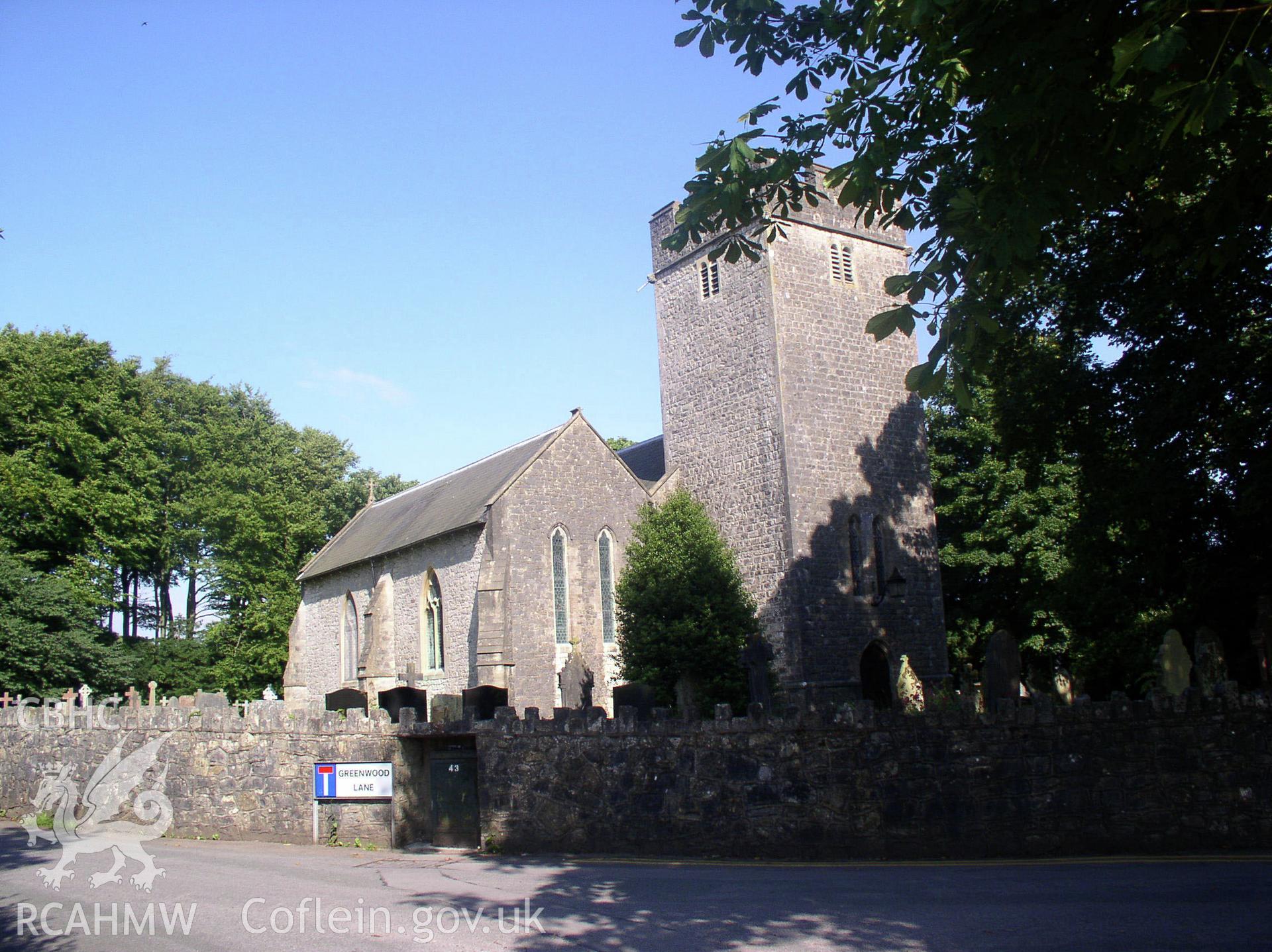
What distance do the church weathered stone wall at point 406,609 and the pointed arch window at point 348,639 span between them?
0.58 feet

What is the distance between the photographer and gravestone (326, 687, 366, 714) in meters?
18.6

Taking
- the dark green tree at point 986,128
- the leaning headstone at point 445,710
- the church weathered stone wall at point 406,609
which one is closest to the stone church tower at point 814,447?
the church weathered stone wall at point 406,609

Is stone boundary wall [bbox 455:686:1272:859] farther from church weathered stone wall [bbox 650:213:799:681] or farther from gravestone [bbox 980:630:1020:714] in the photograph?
church weathered stone wall [bbox 650:213:799:681]

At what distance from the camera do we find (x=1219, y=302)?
15055mm

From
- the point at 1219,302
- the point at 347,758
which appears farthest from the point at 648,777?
the point at 1219,302

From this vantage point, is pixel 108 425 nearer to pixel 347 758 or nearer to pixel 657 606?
pixel 657 606

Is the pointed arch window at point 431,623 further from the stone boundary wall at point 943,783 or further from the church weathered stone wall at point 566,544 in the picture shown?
the stone boundary wall at point 943,783

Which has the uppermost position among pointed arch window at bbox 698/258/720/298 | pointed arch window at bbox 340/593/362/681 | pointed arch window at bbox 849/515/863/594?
pointed arch window at bbox 698/258/720/298

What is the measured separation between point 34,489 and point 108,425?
4.72m

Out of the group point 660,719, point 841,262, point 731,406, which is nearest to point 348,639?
point 731,406

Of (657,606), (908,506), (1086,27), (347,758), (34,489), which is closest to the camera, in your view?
(1086,27)

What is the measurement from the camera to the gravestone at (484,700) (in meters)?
14.1

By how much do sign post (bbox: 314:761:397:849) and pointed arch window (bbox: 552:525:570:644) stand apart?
11.1 m

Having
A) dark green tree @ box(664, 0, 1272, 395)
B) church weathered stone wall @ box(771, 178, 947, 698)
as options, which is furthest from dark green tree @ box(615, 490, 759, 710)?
dark green tree @ box(664, 0, 1272, 395)
